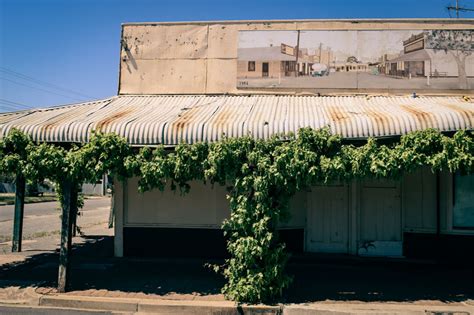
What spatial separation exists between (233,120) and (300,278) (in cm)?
350

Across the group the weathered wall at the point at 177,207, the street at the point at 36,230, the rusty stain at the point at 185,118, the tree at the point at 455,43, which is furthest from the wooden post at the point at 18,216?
the tree at the point at 455,43

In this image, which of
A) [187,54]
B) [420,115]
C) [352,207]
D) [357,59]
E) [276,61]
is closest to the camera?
[420,115]

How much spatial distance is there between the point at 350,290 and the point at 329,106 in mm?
3578

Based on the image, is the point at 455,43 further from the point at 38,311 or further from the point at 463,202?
the point at 38,311

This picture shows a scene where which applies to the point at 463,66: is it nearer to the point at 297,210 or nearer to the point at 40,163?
the point at 297,210

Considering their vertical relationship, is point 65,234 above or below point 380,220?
below

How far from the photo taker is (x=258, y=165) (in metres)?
6.75

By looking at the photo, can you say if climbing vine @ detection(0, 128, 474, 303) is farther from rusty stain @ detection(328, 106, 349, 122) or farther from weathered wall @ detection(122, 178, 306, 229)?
weathered wall @ detection(122, 178, 306, 229)

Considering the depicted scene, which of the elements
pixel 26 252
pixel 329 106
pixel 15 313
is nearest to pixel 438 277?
pixel 329 106

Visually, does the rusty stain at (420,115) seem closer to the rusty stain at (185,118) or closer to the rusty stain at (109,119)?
the rusty stain at (185,118)

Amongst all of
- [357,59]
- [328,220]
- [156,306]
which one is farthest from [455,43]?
[156,306]

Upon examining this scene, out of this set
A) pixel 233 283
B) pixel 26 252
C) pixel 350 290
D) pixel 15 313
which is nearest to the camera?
pixel 15 313

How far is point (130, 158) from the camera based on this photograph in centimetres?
704

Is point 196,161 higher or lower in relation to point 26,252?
higher
